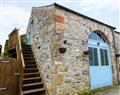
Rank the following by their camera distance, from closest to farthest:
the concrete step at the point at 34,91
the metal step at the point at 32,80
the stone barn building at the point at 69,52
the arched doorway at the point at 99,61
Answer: the concrete step at the point at 34,91, the stone barn building at the point at 69,52, the metal step at the point at 32,80, the arched doorway at the point at 99,61

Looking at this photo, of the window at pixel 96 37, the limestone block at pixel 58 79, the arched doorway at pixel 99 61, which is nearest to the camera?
the limestone block at pixel 58 79

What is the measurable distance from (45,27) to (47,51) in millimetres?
1237

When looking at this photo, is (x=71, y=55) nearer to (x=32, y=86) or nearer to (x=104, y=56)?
(x=32, y=86)

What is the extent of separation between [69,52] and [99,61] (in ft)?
9.12

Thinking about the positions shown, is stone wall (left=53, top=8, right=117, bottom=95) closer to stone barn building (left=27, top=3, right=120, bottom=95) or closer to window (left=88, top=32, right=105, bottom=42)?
stone barn building (left=27, top=3, right=120, bottom=95)

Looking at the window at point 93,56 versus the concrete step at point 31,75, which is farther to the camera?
the window at point 93,56

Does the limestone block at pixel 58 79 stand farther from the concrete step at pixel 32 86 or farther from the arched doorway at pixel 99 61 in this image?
the arched doorway at pixel 99 61

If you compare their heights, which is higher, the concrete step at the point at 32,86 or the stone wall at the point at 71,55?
the stone wall at the point at 71,55

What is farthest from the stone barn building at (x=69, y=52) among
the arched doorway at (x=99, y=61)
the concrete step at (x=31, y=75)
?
the concrete step at (x=31, y=75)

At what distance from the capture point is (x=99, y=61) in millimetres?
9117

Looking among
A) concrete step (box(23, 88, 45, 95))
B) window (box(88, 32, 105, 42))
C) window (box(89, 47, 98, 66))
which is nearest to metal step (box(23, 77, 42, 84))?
concrete step (box(23, 88, 45, 95))

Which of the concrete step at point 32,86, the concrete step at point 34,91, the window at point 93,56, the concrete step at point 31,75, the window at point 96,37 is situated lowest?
the concrete step at point 34,91

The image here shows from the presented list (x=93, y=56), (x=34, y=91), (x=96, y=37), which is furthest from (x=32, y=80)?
(x=96, y=37)

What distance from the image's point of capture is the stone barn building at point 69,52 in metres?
6.64
